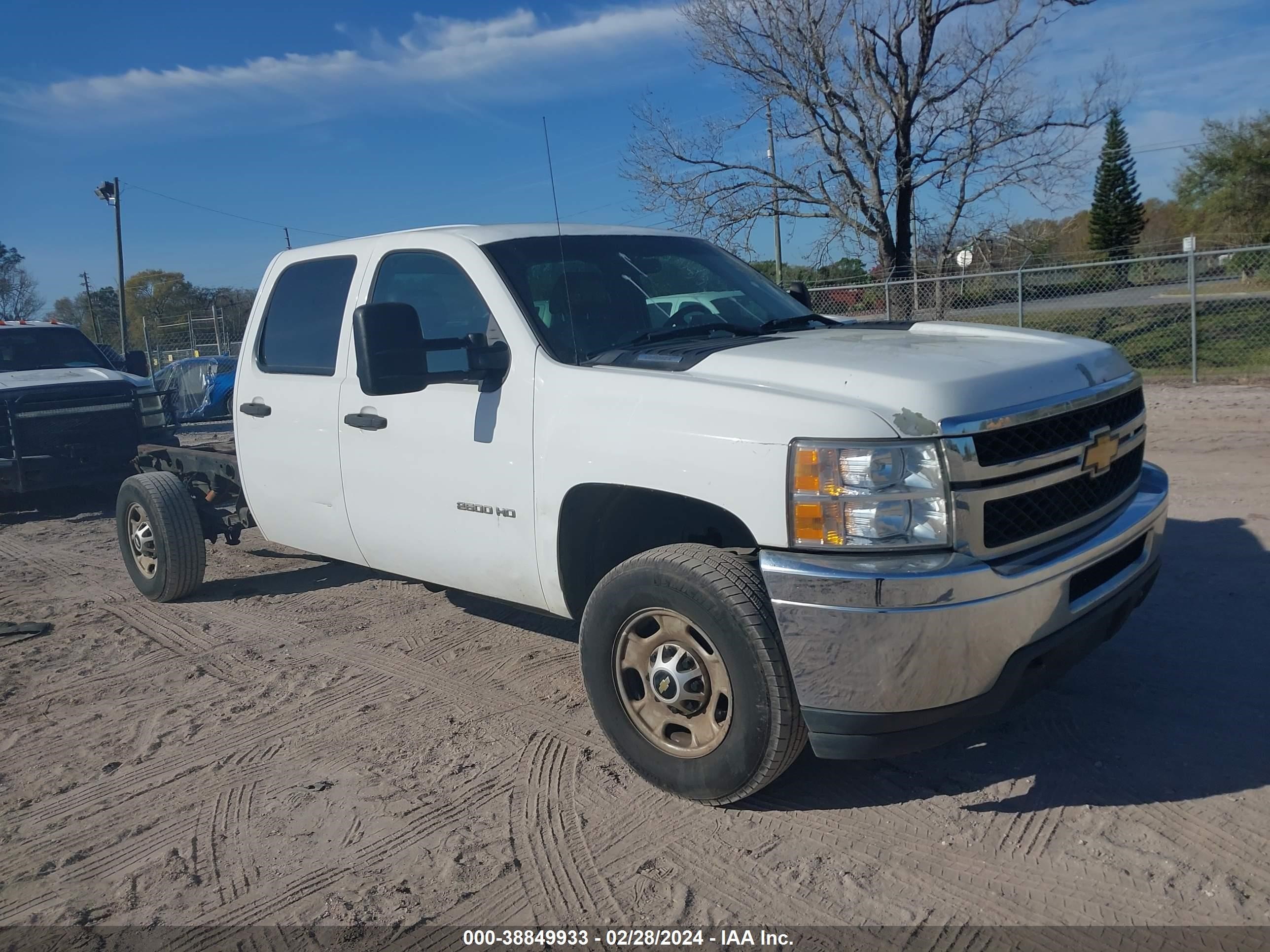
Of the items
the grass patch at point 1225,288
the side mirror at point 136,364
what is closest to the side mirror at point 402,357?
the side mirror at point 136,364

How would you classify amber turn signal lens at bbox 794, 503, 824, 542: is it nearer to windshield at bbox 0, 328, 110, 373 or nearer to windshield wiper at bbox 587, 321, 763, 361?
windshield wiper at bbox 587, 321, 763, 361

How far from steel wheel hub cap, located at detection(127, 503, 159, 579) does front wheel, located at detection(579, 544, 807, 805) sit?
400 centimetres

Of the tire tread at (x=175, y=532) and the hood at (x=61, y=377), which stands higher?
the hood at (x=61, y=377)

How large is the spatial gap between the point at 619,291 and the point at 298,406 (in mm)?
1800

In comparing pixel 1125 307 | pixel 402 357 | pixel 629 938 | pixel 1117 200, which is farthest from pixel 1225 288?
pixel 1117 200

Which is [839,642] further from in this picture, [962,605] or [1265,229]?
[1265,229]

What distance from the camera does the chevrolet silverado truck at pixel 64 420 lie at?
9.54 metres

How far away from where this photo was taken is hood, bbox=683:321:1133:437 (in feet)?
9.60

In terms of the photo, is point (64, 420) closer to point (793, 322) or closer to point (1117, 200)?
point (793, 322)

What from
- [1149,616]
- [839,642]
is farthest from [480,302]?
[1149,616]

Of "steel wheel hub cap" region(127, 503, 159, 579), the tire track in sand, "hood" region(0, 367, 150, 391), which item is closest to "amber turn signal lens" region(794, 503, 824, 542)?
the tire track in sand

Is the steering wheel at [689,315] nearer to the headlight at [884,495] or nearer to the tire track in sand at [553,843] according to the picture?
the headlight at [884,495]

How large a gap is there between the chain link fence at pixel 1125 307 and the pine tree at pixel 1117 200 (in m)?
41.0

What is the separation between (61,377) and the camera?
10.3m
